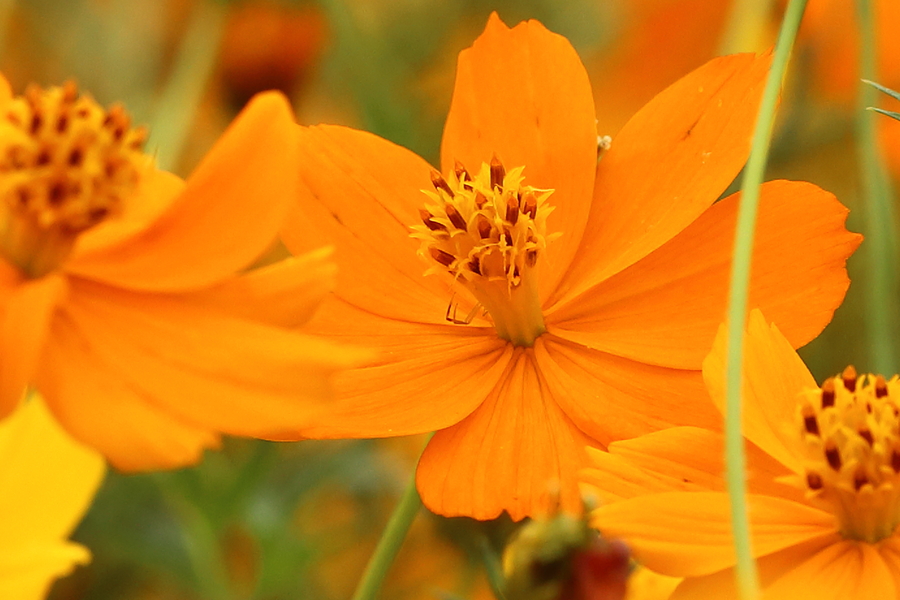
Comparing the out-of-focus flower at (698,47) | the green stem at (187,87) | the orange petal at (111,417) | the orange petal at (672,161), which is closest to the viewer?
the orange petal at (111,417)

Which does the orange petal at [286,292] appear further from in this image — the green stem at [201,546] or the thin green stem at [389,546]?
the green stem at [201,546]

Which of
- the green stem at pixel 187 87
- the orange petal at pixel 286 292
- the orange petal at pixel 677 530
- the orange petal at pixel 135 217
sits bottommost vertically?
the orange petal at pixel 677 530

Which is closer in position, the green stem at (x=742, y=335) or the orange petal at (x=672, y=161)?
the green stem at (x=742, y=335)

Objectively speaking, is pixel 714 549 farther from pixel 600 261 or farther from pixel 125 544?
pixel 125 544

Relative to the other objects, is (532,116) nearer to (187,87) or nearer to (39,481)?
(39,481)

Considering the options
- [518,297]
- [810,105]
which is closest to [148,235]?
[518,297]

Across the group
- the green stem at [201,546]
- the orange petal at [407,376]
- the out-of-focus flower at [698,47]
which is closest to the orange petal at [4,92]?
the orange petal at [407,376]

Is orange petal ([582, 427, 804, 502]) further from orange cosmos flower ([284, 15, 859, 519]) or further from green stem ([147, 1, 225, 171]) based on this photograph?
green stem ([147, 1, 225, 171])

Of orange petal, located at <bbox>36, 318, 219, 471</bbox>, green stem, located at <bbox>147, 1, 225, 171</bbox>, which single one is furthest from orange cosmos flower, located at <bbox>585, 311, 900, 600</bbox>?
green stem, located at <bbox>147, 1, 225, 171</bbox>
